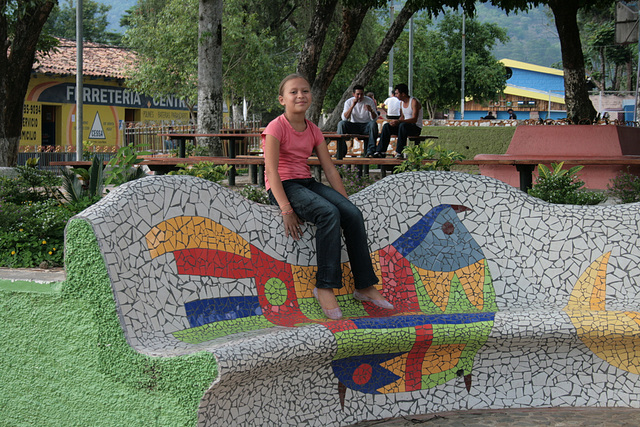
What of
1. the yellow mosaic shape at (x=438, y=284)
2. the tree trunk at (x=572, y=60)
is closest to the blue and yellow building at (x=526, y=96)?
the tree trunk at (x=572, y=60)

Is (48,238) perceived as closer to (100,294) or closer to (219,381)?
(100,294)

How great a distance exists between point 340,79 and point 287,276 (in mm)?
33930

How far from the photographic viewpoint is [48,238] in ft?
17.4

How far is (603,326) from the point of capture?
362 cm

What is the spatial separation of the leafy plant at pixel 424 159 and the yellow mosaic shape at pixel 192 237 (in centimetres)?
270

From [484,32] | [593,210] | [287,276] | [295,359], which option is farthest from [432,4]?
[484,32]

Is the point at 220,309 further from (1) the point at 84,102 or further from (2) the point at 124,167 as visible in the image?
(1) the point at 84,102

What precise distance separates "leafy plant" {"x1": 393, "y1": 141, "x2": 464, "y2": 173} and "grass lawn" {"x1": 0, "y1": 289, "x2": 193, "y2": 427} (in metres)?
3.62

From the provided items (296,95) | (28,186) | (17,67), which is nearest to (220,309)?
(296,95)

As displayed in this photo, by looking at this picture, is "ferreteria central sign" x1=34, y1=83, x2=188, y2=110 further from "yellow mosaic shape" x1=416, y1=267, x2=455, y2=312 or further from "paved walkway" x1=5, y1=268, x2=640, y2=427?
"paved walkway" x1=5, y1=268, x2=640, y2=427

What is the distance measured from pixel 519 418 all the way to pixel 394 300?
93 centimetres

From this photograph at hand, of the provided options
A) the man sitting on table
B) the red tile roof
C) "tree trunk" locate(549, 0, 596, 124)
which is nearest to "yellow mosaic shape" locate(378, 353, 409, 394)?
the man sitting on table

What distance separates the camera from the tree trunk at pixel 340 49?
46.1ft

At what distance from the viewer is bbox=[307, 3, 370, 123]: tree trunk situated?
1405 centimetres
